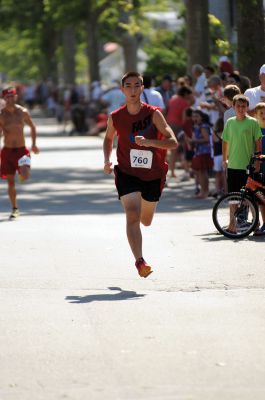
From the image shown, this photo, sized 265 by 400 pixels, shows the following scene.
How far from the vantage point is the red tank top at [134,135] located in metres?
11.9

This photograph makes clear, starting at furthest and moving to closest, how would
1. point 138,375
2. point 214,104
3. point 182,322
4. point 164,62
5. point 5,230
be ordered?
point 164,62, point 214,104, point 5,230, point 182,322, point 138,375

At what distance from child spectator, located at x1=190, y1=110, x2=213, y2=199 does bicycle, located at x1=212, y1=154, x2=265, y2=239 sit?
529 centimetres

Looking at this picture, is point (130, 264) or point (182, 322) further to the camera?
point (130, 264)

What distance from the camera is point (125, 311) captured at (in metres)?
10.2

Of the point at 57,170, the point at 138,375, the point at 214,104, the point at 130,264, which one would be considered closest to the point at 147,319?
the point at 138,375

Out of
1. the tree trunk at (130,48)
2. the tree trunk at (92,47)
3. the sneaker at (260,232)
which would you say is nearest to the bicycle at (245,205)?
the sneaker at (260,232)

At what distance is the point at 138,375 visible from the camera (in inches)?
309

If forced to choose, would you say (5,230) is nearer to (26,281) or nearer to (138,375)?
(26,281)

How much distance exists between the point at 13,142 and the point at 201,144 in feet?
11.0

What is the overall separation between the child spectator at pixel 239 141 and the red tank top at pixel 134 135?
2.98m

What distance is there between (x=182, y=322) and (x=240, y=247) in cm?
474

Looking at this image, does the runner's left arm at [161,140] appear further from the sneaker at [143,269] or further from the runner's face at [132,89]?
the sneaker at [143,269]

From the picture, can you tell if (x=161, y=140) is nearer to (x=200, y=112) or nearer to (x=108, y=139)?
(x=108, y=139)

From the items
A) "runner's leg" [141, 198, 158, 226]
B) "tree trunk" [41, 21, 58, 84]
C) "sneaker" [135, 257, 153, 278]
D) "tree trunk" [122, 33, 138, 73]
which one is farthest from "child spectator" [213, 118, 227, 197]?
"tree trunk" [41, 21, 58, 84]
